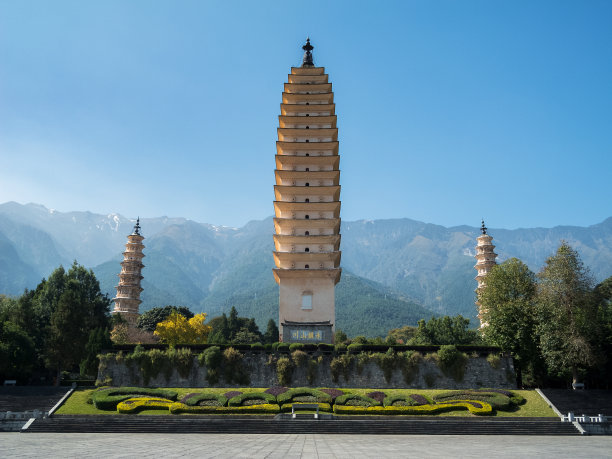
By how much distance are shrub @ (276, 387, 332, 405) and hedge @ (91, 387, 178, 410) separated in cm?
640

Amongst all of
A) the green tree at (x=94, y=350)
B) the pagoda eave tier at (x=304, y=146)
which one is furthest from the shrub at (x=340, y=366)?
the pagoda eave tier at (x=304, y=146)

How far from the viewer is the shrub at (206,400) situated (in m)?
24.9

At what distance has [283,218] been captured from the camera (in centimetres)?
3853

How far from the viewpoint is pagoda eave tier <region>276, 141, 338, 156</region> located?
40.3 meters

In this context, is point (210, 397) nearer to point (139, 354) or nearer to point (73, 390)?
point (139, 354)

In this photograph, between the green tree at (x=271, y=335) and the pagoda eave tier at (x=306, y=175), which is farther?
the green tree at (x=271, y=335)

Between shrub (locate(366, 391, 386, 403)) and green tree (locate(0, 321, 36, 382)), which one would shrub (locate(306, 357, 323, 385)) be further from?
green tree (locate(0, 321, 36, 382))

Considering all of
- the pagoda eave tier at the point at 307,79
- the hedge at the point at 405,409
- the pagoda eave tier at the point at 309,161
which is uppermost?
the pagoda eave tier at the point at 307,79

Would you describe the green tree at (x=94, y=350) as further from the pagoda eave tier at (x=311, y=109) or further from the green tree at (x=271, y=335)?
the green tree at (x=271, y=335)

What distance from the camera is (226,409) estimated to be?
23906 millimetres

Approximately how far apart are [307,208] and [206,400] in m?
18.4

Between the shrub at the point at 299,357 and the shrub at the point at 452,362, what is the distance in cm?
871

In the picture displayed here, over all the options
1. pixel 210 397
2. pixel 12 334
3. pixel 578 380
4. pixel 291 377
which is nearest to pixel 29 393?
pixel 12 334

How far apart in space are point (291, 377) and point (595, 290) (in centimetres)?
2057
